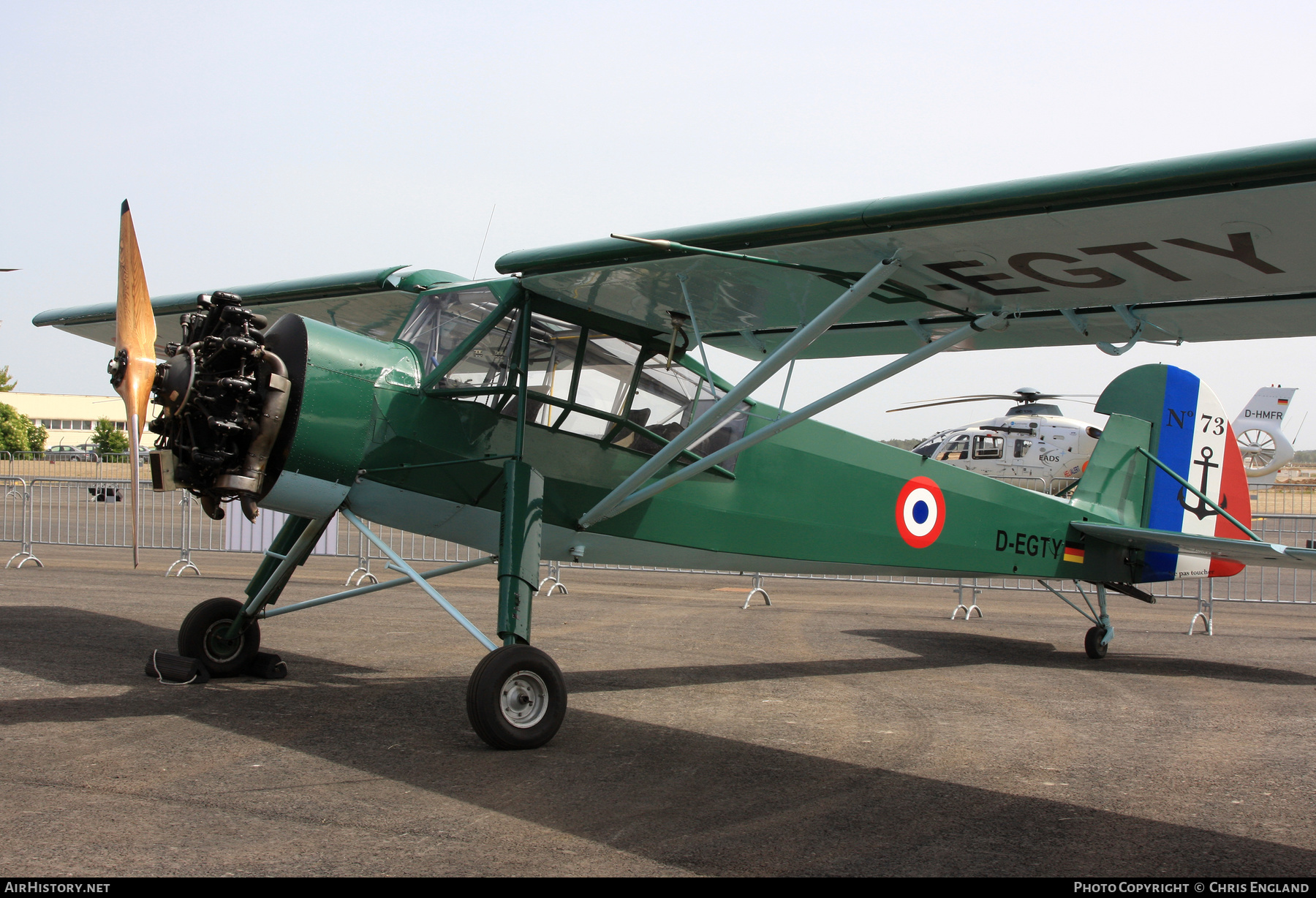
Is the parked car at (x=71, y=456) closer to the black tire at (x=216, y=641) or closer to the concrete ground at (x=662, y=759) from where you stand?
the concrete ground at (x=662, y=759)

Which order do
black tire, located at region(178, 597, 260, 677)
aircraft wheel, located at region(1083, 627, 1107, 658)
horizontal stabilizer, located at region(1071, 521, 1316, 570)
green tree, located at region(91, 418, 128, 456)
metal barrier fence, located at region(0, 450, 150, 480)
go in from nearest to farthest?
black tire, located at region(178, 597, 260, 677) → horizontal stabilizer, located at region(1071, 521, 1316, 570) → aircraft wheel, located at region(1083, 627, 1107, 658) → metal barrier fence, located at region(0, 450, 150, 480) → green tree, located at region(91, 418, 128, 456)

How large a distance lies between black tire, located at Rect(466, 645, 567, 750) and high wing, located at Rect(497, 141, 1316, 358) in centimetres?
221

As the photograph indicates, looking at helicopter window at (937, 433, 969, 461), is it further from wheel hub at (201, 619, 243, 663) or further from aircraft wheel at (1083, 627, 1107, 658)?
wheel hub at (201, 619, 243, 663)

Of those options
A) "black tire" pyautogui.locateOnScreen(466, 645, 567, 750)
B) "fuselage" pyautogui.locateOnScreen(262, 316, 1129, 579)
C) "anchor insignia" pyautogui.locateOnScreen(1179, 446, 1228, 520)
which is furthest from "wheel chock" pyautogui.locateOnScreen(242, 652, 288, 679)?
"anchor insignia" pyautogui.locateOnScreen(1179, 446, 1228, 520)

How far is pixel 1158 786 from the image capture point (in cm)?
467

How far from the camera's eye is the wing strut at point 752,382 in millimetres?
4895

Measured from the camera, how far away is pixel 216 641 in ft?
21.6

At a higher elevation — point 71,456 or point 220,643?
point 71,456

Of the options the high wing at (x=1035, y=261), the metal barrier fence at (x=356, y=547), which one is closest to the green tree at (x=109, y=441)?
the metal barrier fence at (x=356, y=547)

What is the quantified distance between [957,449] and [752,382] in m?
23.8

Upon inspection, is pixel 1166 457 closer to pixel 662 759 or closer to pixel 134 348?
pixel 662 759

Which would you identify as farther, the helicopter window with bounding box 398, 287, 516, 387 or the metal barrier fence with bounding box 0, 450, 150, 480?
the metal barrier fence with bounding box 0, 450, 150, 480

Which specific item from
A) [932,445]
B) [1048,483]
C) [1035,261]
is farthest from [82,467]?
[1035,261]

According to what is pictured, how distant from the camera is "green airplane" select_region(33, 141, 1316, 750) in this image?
4.51 m
